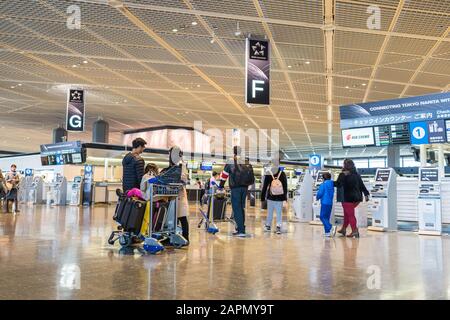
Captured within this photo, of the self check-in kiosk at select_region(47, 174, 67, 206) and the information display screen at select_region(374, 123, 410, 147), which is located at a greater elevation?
the information display screen at select_region(374, 123, 410, 147)

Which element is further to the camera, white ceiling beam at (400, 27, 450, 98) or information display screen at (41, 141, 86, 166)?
information display screen at (41, 141, 86, 166)

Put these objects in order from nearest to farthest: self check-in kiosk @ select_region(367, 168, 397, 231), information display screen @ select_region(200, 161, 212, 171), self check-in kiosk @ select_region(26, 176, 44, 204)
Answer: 1. self check-in kiosk @ select_region(367, 168, 397, 231)
2. self check-in kiosk @ select_region(26, 176, 44, 204)
3. information display screen @ select_region(200, 161, 212, 171)

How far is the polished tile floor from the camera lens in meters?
3.50

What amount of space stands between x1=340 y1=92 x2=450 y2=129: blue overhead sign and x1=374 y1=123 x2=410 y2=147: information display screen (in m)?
0.13

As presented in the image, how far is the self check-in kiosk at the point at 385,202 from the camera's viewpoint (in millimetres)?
9719

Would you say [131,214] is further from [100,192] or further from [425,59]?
[100,192]

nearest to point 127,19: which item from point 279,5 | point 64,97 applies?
point 279,5

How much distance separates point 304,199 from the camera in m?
12.0

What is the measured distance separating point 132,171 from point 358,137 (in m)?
6.94

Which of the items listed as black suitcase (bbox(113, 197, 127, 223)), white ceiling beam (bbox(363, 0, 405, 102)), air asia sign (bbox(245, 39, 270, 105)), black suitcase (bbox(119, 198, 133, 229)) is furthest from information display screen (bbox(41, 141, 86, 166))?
black suitcase (bbox(119, 198, 133, 229))

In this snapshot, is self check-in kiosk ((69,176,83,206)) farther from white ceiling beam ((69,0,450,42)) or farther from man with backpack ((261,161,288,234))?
man with backpack ((261,161,288,234))

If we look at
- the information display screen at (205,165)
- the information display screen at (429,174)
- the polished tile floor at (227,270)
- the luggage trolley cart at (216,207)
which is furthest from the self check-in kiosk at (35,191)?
the information display screen at (429,174)

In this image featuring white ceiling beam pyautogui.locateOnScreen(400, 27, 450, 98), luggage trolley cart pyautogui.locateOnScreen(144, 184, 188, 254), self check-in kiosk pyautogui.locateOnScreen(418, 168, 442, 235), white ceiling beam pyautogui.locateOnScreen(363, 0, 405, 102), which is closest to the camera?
luggage trolley cart pyautogui.locateOnScreen(144, 184, 188, 254)

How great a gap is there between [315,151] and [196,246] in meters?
32.1
